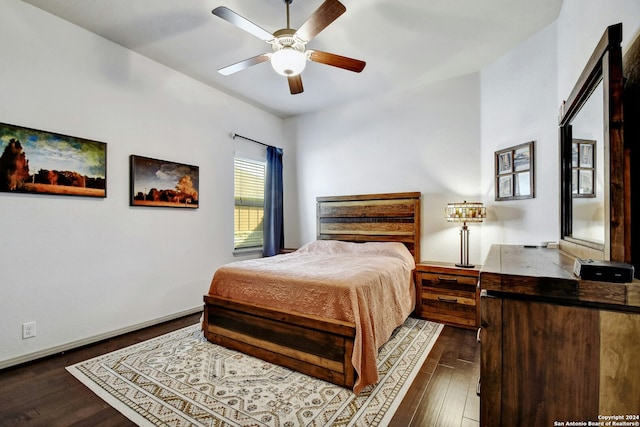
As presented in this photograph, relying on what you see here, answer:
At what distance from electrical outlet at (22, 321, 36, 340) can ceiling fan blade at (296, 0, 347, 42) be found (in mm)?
3222

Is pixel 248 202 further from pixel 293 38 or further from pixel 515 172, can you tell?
pixel 515 172

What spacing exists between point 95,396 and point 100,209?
1696 mm

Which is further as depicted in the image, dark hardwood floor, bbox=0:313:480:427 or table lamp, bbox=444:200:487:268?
table lamp, bbox=444:200:487:268

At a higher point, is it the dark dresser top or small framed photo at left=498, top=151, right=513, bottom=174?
small framed photo at left=498, top=151, right=513, bottom=174

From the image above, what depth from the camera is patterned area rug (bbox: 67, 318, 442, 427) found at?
5.65 ft

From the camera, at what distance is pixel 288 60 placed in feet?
A: 7.36

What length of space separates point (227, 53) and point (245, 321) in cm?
278

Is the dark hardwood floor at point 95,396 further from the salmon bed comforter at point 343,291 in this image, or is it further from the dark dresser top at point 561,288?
the dark dresser top at point 561,288

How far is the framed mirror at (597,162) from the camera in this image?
1.01 meters

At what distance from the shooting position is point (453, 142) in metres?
3.71

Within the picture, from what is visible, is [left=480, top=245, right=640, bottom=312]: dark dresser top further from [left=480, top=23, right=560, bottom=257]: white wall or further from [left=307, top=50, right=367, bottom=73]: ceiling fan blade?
[left=307, top=50, right=367, bottom=73]: ceiling fan blade

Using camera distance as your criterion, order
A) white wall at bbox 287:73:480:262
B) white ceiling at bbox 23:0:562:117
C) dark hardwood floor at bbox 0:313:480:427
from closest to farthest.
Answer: dark hardwood floor at bbox 0:313:480:427, white ceiling at bbox 23:0:562:117, white wall at bbox 287:73:480:262

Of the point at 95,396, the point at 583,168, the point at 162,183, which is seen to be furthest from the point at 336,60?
the point at 95,396

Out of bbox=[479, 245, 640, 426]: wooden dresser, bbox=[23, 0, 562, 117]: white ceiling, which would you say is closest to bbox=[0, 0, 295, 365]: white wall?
bbox=[23, 0, 562, 117]: white ceiling
